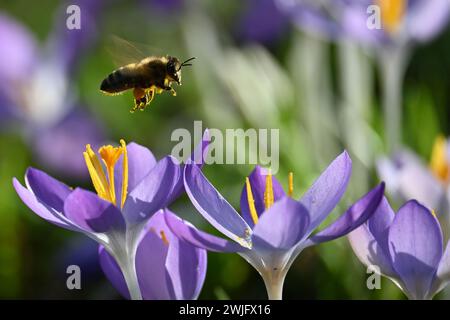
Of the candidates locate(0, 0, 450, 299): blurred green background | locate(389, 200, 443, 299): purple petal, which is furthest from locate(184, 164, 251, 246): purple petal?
locate(0, 0, 450, 299): blurred green background

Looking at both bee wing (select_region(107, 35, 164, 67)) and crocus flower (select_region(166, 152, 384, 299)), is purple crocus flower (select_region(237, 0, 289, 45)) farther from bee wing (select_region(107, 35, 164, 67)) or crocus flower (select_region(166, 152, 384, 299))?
crocus flower (select_region(166, 152, 384, 299))

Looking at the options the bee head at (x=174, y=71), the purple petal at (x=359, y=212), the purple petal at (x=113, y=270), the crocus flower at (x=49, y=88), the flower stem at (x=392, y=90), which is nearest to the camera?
the purple petal at (x=359, y=212)

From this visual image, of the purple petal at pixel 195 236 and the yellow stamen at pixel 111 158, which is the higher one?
the yellow stamen at pixel 111 158

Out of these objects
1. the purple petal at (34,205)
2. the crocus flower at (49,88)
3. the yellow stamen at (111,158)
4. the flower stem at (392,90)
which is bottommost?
the purple petal at (34,205)

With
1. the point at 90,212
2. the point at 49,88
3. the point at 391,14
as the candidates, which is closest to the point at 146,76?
the point at 90,212

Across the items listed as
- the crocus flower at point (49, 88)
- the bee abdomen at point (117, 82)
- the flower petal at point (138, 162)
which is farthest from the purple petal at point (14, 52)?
the flower petal at point (138, 162)

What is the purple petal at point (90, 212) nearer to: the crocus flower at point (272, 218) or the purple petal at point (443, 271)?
the crocus flower at point (272, 218)

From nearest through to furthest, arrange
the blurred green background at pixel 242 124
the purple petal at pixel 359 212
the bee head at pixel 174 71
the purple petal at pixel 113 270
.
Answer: the purple petal at pixel 359 212 < the purple petal at pixel 113 270 < the bee head at pixel 174 71 < the blurred green background at pixel 242 124

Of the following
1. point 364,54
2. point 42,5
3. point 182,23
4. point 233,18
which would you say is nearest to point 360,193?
point 364,54

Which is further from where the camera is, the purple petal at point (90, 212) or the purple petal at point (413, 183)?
the purple petal at point (413, 183)
